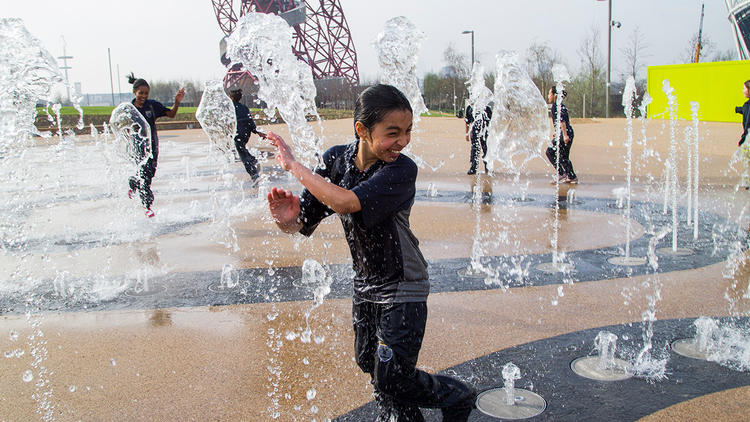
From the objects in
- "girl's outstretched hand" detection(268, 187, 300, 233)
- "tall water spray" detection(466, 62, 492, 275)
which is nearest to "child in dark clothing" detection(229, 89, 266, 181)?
"tall water spray" detection(466, 62, 492, 275)

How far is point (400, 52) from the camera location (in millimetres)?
11891

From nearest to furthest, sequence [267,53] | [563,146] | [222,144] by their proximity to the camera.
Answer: [267,53]
[563,146]
[222,144]

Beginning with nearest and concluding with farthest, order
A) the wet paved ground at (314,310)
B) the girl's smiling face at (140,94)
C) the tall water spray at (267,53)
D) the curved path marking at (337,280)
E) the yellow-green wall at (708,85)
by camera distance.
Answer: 1. the wet paved ground at (314,310)
2. the curved path marking at (337,280)
3. the girl's smiling face at (140,94)
4. the tall water spray at (267,53)
5. the yellow-green wall at (708,85)

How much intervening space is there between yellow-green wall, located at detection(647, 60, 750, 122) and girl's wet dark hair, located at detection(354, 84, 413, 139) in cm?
2475

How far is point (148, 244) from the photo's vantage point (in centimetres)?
677

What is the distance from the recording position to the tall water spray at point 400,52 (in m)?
11.2

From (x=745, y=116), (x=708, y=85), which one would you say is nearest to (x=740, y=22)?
(x=708, y=85)

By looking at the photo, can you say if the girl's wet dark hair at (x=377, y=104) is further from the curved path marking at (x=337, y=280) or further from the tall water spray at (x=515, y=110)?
the tall water spray at (x=515, y=110)

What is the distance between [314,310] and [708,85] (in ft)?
88.5

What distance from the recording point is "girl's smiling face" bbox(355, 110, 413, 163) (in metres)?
2.21

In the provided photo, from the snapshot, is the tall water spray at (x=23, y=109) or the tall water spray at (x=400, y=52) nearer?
the tall water spray at (x=23, y=109)

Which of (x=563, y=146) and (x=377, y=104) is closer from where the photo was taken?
(x=377, y=104)

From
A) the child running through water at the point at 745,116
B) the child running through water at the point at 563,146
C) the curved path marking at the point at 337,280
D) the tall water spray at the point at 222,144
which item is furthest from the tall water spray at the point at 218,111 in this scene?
the child running through water at the point at 745,116

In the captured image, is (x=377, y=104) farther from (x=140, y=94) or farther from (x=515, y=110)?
(x=515, y=110)
